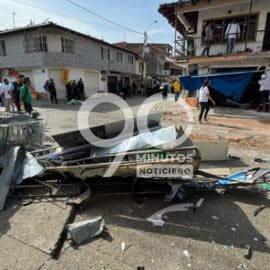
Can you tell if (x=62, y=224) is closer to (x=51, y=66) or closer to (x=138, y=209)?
(x=138, y=209)

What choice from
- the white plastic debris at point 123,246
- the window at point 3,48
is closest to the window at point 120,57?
the window at point 3,48

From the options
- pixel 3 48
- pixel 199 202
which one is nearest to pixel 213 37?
pixel 199 202

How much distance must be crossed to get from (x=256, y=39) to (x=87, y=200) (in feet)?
39.9

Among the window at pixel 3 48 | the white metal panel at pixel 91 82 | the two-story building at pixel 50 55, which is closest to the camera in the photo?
the two-story building at pixel 50 55

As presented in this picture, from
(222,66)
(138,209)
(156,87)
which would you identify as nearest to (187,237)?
(138,209)

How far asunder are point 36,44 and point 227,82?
14.2 meters

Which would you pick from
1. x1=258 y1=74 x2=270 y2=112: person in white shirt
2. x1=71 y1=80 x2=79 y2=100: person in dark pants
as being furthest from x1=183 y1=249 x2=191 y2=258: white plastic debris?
x1=71 y1=80 x2=79 y2=100: person in dark pants

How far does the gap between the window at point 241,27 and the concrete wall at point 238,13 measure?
0.22 m

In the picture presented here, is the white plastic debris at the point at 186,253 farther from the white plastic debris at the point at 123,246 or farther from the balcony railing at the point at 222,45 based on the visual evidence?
the balcony railing at the point at 222,45

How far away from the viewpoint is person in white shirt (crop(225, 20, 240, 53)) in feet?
37.8

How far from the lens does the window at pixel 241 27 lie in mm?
11586

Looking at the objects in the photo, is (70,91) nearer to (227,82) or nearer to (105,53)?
(105,53)

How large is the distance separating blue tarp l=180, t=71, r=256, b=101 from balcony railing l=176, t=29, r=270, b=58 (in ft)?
5.58

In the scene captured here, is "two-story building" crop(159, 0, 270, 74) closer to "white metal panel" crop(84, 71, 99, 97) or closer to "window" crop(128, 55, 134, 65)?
"white metal panel" crop(84, 71, 99, 97)
